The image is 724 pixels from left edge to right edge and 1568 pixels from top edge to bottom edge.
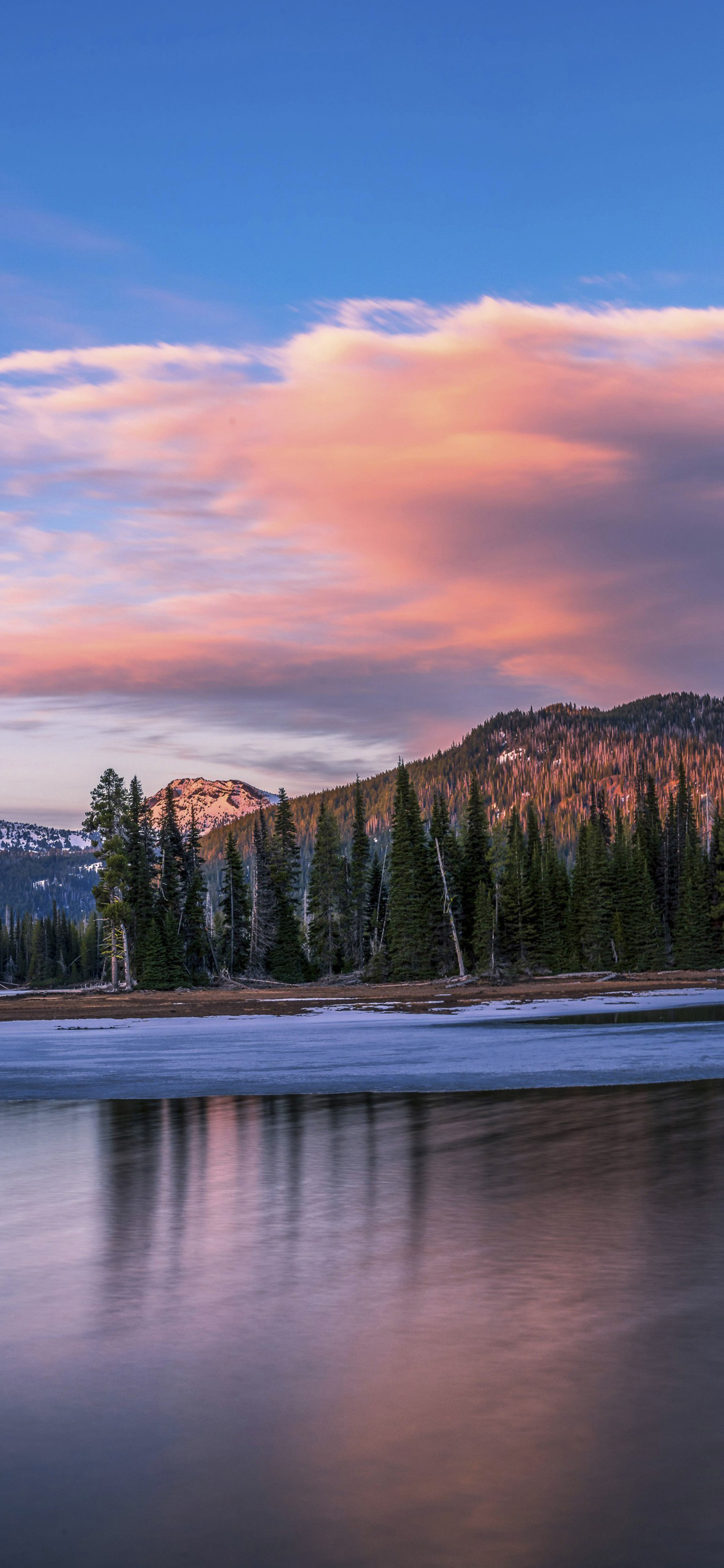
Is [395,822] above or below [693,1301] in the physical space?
above

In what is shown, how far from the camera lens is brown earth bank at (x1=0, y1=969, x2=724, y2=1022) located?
68.7 m

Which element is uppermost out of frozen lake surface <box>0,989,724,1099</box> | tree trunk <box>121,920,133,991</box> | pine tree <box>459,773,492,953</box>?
pine tree <box>459,773,492,953</box>

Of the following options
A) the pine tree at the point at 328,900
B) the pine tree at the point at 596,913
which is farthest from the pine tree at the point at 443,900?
the pine tree at the point at 596,913

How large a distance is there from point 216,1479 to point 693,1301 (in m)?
5.15

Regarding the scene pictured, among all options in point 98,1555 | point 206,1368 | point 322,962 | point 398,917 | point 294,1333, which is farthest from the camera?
point 322,962

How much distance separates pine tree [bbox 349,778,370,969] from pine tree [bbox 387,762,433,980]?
9585 millimetres

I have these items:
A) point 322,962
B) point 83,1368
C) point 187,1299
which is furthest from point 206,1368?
point 322,962

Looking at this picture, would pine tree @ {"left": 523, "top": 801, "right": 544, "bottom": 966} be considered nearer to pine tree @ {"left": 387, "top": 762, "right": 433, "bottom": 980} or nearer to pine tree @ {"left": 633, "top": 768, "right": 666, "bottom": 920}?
pine tree @ {"left": 387, "top": 762, "right": 433, "bottom": 980}

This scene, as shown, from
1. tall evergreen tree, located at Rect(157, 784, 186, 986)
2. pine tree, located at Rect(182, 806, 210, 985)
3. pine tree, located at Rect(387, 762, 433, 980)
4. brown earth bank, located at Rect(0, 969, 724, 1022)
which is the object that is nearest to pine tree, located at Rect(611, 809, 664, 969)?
brown earth bank, located at Rect(0, 969, 724, 1022)

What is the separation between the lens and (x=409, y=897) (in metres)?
103

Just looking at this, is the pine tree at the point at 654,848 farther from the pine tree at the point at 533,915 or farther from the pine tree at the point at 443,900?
the pine tree at the point at 443,900

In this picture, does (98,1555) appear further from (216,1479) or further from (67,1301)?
(67,1301)

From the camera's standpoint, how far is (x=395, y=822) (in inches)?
4245

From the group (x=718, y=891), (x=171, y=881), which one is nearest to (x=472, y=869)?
(x=718, y=891)
